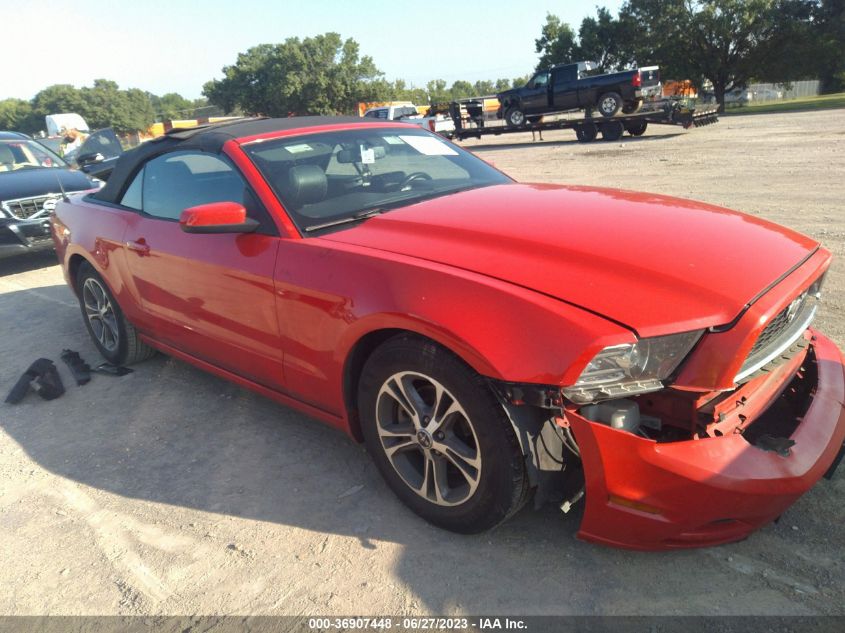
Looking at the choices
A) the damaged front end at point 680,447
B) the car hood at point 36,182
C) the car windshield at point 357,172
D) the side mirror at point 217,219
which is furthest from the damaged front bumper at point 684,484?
the car hood at point 36,182

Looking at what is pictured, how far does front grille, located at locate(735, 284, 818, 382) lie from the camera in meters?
2.07

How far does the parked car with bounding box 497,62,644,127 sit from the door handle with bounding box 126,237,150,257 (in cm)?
1952

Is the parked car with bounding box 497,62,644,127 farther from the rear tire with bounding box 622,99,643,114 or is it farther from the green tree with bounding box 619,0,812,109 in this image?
the green tree with bounding box 619,0,812,109

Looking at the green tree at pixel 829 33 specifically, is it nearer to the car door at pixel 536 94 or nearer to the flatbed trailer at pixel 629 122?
the flatbed trailer at pixel 629 122

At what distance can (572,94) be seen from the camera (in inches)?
854

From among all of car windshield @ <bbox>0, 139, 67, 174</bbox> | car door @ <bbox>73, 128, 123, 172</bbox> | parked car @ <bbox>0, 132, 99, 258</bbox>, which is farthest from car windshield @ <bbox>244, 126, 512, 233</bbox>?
car door @ <bbox>73, 128, 123, 172</bbox>

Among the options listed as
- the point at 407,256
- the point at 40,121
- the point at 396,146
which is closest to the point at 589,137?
the point at 396,146

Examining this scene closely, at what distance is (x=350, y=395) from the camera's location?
106 inches

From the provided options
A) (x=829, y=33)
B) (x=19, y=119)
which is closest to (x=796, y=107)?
(x=829, y=33)

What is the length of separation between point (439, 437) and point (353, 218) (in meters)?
1.16

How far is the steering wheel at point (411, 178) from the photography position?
3325mm

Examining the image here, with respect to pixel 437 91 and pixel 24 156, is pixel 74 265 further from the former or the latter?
pixel 437 91

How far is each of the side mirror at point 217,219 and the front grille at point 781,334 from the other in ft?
7.03

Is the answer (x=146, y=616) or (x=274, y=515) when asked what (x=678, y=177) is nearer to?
(x=274, y=515)
